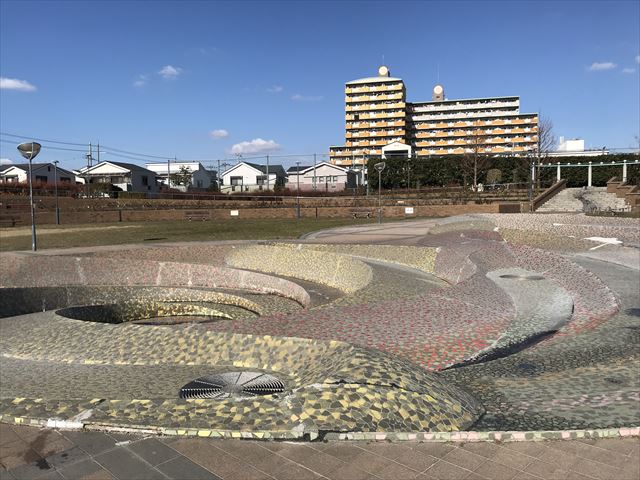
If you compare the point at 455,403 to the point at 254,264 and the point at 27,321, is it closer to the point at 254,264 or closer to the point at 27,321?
the point at 27,321

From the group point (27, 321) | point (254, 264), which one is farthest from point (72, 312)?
point (254, 264)

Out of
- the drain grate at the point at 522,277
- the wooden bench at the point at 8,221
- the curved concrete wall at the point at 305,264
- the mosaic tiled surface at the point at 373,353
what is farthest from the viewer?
the wooden bench at the point at 8,221

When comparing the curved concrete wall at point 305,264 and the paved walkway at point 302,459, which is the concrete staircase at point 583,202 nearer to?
the curved concrete wall at point 305,264

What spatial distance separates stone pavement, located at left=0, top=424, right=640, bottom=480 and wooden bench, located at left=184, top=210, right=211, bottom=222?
32861mm

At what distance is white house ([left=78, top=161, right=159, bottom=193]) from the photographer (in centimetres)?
6316

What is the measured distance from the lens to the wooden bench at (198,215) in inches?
1393

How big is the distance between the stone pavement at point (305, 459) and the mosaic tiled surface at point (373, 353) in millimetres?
164

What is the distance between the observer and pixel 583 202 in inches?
1375

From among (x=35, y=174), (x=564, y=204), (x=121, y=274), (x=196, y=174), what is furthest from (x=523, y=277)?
(x=196, y=174)

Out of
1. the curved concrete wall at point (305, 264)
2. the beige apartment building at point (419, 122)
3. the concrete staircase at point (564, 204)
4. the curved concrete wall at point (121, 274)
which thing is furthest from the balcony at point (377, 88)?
the curved concrete wall at point (121, 274)

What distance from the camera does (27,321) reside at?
31.6 feet

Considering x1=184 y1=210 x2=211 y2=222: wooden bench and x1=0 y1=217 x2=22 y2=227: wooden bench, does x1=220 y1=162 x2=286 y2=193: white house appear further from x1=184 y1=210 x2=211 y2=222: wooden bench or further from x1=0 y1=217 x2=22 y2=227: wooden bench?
x1=0 y1=217 x2=22 y2=227: wooden bench

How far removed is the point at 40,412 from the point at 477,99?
104 meters

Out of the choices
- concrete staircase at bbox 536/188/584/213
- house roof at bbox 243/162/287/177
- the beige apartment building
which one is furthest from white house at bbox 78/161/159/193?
concrete staircase at bbox 536/188/584/213
